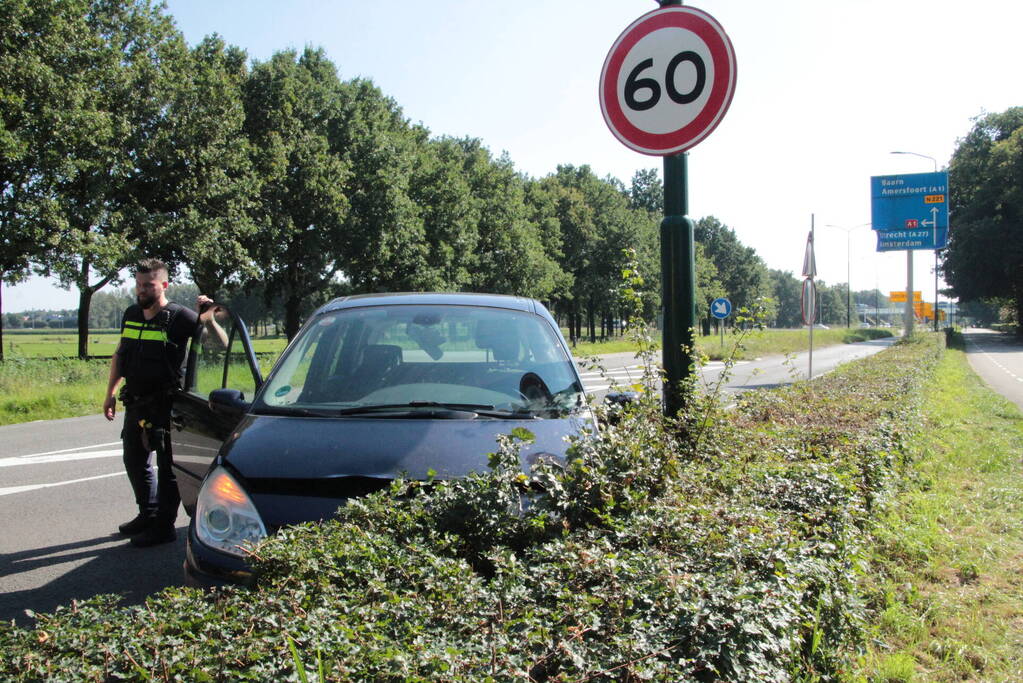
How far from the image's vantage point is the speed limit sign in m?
3.54

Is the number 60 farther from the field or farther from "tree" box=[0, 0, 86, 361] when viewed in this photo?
"tree" box=[0, 0, 86, 361]

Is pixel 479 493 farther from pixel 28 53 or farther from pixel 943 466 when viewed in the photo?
pixel 28 53

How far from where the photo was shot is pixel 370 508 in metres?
2.46

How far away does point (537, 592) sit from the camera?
194 cm

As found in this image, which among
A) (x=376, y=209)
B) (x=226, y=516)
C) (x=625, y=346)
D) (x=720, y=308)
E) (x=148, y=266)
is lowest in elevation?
(x=625, y=346)

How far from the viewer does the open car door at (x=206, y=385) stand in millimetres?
4645

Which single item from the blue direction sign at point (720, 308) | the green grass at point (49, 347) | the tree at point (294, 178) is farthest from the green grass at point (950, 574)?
the tree at point (294, 178)

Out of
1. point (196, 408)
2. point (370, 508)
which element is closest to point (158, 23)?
point (196, 408)

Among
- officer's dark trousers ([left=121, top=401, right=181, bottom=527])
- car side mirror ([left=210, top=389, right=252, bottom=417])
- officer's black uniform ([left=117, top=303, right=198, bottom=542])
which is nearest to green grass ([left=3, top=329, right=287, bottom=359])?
officer's black uniform ([left=117, top=303, right=198, bottom=542])

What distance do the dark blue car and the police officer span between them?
26 centimetres

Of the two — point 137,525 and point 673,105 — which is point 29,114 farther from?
point 673,105

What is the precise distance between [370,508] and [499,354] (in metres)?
1.68

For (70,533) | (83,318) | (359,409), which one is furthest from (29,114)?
(359,409)

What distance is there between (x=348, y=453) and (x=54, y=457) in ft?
24.8
